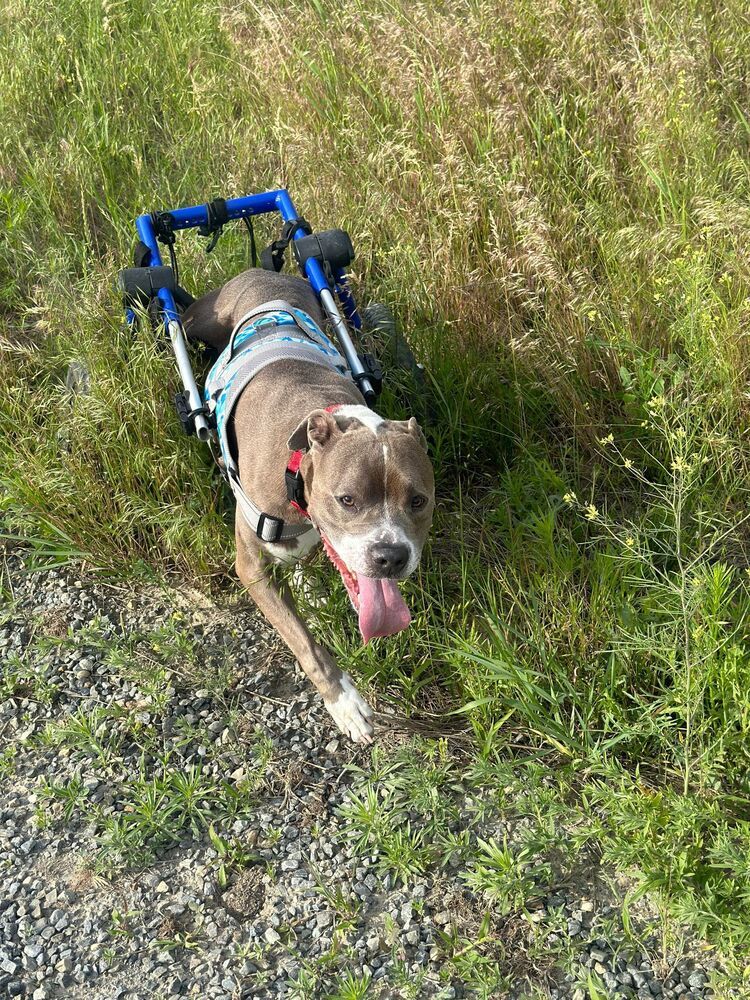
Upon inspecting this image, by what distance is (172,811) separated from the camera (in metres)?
3.38

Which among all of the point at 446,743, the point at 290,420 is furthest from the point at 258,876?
the point at 290,420

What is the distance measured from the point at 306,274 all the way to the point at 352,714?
2.19m

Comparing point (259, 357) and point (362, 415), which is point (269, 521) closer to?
point (362, 415)

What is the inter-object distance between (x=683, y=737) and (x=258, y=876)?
4.80 ft

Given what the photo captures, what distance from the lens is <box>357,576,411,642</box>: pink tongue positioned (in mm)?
3328

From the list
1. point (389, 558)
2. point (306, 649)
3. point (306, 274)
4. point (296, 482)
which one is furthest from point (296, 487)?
point (306, 274)

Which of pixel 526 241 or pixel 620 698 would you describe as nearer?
pixel 620 698

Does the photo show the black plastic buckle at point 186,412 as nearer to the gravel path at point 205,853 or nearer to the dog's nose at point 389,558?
the gravel path at point 205,853

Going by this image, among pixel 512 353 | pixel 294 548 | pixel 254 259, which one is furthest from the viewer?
pixel 254 259

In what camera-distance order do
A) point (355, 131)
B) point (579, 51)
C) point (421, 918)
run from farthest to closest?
point (355, 131) → point (579, 51) → point (421, 918)

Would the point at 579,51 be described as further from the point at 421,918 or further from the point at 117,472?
the point at 421,918

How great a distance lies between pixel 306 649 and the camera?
3.71m

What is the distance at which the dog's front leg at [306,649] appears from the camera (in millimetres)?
3602

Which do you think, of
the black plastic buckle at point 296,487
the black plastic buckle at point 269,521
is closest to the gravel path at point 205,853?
the black plastic buckle at point 269,521
